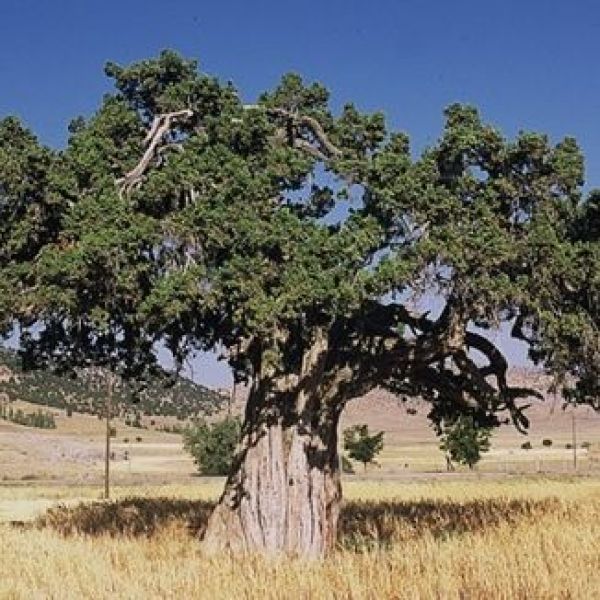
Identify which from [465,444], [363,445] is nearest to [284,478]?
[465,444]

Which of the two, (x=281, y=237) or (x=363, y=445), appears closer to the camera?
(x=281, y=237)

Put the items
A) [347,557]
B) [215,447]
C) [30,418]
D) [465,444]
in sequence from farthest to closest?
[30,418] → [215,447] → [465,444] → [347,557]

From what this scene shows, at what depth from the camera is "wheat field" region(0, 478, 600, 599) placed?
11.3 metres

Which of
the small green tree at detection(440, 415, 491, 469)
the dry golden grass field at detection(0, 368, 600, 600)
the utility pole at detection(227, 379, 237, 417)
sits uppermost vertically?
the utility pole at detection(227, 379, 237, 417)

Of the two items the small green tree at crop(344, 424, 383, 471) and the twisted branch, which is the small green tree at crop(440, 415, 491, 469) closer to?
the small green tree at crop(344, 424, 383, 471)

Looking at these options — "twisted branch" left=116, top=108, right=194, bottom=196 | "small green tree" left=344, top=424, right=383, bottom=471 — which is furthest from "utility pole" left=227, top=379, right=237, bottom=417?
"small green tree" left=344, top=424, right=383, bottom=471

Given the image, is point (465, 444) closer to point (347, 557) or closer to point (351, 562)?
point (347, 557)

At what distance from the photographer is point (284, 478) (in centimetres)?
2011

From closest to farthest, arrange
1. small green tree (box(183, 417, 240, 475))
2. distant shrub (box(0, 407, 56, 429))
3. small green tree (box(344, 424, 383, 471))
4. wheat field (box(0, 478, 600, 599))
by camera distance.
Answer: wheat field (box(0, 478, 600, 599)) → small green tree (box(183, 417, 240, 475)) → small green tree (box(344, 424, 383, 471)) → distant shrub (box(0, 407, 56, 429))

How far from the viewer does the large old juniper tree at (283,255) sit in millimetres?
17719

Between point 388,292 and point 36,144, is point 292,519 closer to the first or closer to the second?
point 388,292

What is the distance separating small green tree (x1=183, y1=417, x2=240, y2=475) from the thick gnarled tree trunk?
64891 millimetres

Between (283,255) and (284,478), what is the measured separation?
15.0 feet

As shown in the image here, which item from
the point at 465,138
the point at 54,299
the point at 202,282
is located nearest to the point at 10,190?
the point at 54,299
